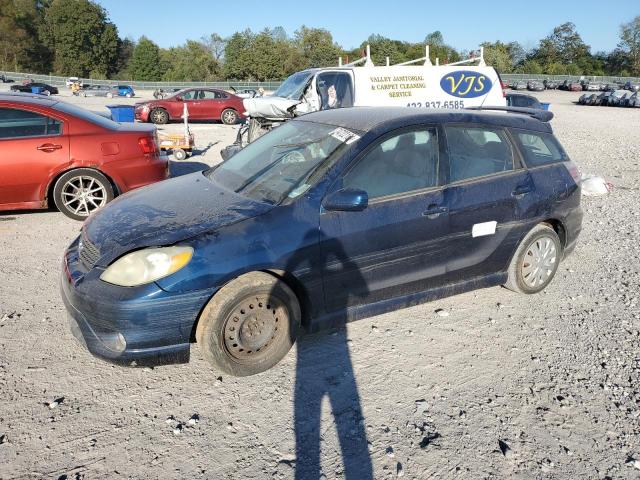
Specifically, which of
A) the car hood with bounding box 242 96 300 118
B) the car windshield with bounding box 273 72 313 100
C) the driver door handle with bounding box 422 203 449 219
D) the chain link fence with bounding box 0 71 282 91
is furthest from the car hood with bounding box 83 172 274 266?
the chain link fence with bounding box 0 71 282 91

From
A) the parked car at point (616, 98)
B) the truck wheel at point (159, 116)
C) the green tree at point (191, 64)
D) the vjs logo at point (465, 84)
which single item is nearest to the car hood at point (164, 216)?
the vjs logo at point (465, 84)

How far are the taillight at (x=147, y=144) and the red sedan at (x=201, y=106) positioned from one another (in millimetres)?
14366

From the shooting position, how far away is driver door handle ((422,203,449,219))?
3.59 metres

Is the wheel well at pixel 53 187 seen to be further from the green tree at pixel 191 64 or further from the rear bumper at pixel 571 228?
the green tree at pixel 191 64

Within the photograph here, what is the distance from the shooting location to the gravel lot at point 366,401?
2527 mm

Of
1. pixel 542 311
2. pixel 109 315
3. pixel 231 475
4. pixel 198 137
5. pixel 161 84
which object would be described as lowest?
pixel 231 475

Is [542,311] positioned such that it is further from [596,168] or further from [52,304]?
[596,168]

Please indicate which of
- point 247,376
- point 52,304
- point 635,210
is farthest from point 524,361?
point 635,210

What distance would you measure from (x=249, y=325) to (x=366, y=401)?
2.77 ft

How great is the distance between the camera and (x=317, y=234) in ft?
10.5

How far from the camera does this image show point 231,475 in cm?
243

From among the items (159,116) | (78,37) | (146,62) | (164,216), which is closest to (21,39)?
(78,37)

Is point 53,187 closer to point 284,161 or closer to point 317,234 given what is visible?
point 284,161

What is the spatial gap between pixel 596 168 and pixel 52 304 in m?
10.7
